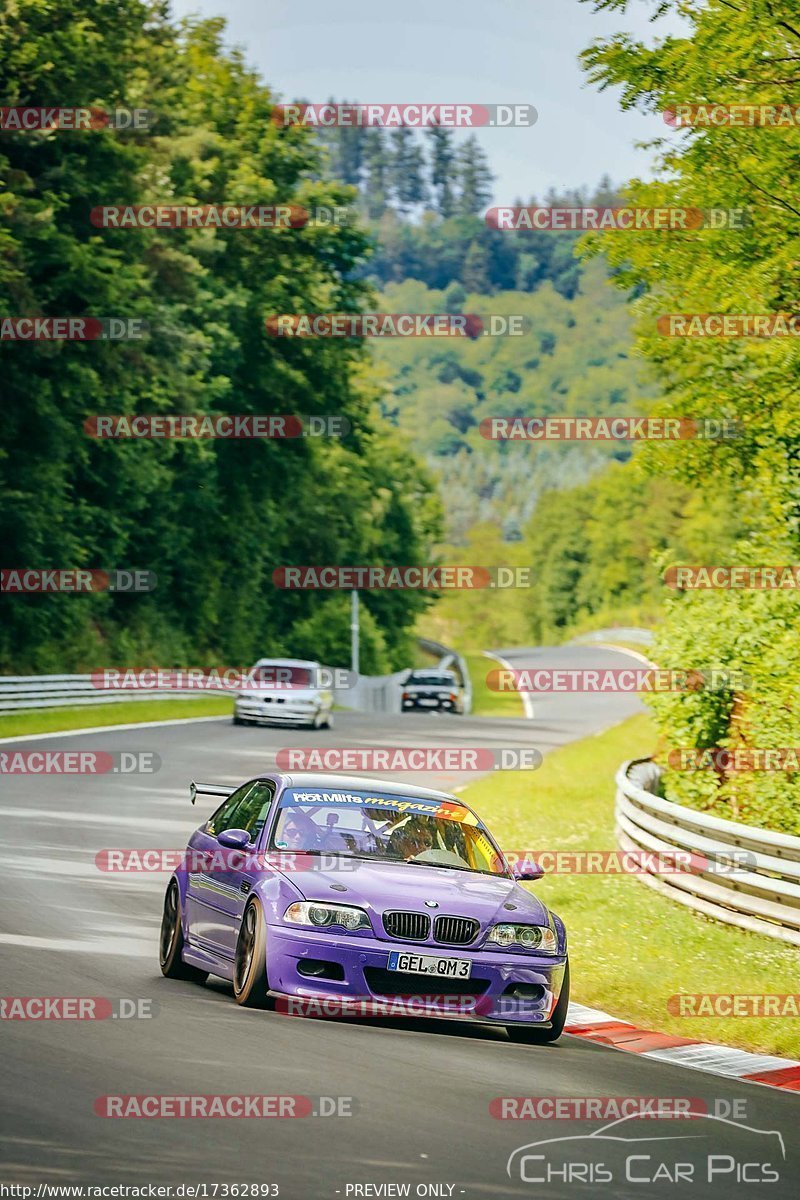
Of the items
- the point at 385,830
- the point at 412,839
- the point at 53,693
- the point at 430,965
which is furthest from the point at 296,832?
the point at 53,693

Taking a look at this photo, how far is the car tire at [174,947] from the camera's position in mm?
11562

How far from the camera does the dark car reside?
5944 cm

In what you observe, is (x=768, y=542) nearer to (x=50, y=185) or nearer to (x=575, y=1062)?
(x=575, y=1062)

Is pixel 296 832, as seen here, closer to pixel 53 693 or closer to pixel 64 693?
pixel 53 693

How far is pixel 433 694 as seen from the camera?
5956 cm

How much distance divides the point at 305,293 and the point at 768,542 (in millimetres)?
40030

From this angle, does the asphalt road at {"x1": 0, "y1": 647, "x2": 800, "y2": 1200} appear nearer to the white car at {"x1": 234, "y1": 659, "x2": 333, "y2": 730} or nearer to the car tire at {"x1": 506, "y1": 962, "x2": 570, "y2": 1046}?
the car tire at {"x1": 506, "y1": 962, "x2": 570, "y2": 1046}

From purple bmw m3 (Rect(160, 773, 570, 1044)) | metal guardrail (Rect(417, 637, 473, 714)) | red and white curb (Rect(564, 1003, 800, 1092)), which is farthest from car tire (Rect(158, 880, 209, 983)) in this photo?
metal guardrail (Rect(417, 637, 473, 714))

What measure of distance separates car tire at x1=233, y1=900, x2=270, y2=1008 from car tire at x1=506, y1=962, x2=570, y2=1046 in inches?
56.8

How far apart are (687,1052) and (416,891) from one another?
183cm

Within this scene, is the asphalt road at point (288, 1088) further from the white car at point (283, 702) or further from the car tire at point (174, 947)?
the white car at point (283, 702)

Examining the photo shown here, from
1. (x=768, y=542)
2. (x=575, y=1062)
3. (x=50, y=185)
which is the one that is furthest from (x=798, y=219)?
(x=50, y=185)

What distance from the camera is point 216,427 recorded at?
57.3 meters

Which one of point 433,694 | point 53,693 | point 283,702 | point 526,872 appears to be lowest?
point 433,694
